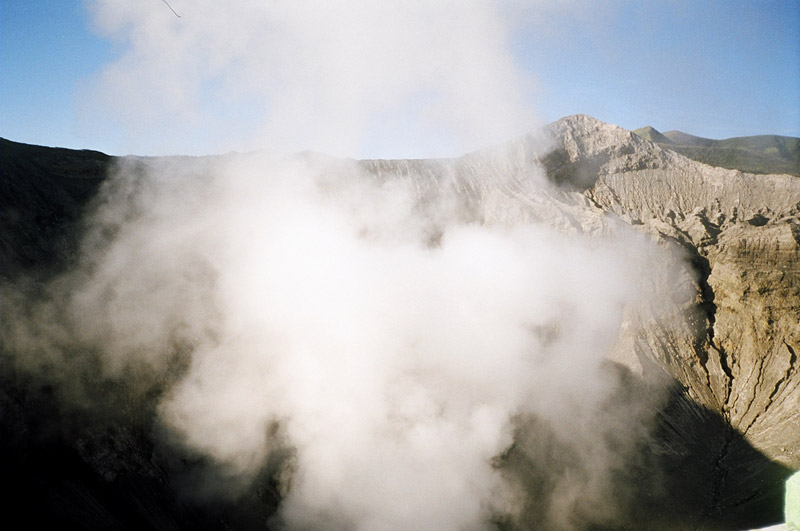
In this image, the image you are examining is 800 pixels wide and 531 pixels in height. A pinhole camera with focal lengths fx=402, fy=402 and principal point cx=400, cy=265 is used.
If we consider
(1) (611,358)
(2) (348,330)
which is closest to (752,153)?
(1) (611,358)

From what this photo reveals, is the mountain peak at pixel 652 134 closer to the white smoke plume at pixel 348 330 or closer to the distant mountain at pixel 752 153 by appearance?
the distant mountain at pixel 752 153

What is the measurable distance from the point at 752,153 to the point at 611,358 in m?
47.6

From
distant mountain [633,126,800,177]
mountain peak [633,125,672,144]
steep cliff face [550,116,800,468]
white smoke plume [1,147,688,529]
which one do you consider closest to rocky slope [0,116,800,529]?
steep cliff face [550,116,800,468]

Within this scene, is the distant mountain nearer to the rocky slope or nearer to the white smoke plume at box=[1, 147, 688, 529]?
the rocky slope

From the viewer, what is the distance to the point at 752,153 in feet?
148

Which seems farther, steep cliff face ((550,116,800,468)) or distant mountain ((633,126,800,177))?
distant mountain ((633,126,800,177))

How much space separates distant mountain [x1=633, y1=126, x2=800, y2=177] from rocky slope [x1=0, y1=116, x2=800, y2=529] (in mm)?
22453

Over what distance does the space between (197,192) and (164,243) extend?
2.09m

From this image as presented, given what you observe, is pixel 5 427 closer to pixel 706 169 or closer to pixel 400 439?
pixel 400 439

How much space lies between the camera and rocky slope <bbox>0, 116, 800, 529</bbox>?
328 inches

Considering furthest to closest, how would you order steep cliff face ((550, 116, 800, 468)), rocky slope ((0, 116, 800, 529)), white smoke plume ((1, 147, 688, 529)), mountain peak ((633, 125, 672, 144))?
mountain peak ((633, 125, 672, 144)) < steep cliff face ((550, 116, 800, 468)) < white smoke plume ((1, 147, 688, 529)) < rocky slope ((0, 116, 800, 529))

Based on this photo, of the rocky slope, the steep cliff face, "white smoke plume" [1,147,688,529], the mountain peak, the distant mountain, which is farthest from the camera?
the mountain peak

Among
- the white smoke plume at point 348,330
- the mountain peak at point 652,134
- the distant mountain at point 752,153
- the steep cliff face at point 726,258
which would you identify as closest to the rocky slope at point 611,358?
the steep cliff face at point 726,258

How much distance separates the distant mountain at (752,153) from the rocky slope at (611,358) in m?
→ 22.5
